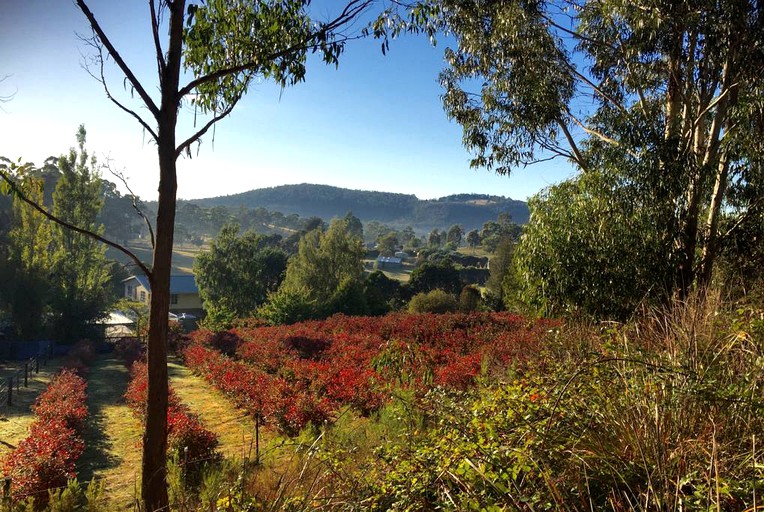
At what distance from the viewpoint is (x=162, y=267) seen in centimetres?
387

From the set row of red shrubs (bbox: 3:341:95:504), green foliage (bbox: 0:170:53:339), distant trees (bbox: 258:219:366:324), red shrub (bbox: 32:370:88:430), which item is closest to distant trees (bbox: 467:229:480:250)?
distant trees (bbox: 258:219:366:324)

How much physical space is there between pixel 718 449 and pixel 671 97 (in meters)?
11.2

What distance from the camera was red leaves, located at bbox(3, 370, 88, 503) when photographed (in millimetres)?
6273

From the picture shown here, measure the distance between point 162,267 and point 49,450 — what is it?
18.5 feet

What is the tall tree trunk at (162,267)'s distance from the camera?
3.82 m

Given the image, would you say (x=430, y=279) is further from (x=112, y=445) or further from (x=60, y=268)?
(x=112, y=445)

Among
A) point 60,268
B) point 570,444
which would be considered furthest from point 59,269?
point 570,444

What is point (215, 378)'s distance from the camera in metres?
14.6

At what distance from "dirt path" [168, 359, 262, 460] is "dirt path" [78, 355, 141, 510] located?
1.43m

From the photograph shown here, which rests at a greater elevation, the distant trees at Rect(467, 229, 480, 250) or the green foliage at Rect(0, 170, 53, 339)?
the distant trees at Rect(467, 229, 480, 250)

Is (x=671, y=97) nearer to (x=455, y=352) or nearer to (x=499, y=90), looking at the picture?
(x=499, y=90)

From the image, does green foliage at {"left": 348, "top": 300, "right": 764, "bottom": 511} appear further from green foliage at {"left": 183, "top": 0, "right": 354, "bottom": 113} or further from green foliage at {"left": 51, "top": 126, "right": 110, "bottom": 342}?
green foliage at {"left": 51, "top": 126, "right": 110, "bottom": 342}

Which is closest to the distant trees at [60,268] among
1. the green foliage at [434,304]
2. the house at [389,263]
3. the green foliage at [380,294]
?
the green foliage at [380,294]

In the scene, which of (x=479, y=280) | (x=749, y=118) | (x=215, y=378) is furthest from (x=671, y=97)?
(x=479, y=280)
